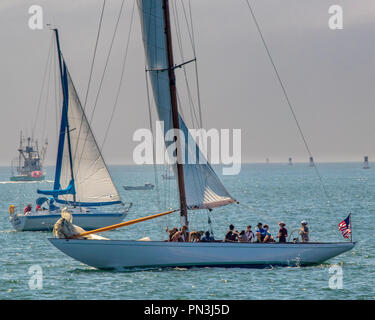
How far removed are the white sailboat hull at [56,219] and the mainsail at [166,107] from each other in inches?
893

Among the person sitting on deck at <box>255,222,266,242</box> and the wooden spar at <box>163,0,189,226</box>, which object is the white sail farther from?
the person sitting on deck at <box>255,222,266,242</box>

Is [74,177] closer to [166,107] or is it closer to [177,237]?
[166,107]

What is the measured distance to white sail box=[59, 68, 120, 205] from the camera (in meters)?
64.6

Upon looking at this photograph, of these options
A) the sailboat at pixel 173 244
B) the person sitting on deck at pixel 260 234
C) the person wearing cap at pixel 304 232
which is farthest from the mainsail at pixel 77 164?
the person wearing cap at pixel 304 232

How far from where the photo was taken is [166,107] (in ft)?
131

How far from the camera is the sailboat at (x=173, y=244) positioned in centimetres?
3700

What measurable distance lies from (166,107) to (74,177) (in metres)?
25.9

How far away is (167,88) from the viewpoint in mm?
39844

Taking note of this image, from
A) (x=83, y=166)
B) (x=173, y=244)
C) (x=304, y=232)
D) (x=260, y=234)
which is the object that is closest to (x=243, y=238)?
(x=260, y=234)

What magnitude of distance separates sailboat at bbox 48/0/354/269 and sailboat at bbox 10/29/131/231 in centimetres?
2395

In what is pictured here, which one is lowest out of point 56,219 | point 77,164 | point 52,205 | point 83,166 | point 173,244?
point 56,219

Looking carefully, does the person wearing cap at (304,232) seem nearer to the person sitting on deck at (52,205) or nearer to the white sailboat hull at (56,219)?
the white sailboat hull at (56,219)

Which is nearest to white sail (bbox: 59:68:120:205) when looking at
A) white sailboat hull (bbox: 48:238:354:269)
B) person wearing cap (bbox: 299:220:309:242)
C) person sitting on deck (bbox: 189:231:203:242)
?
white sailboat hull (bbox: 48:238:354:269)
